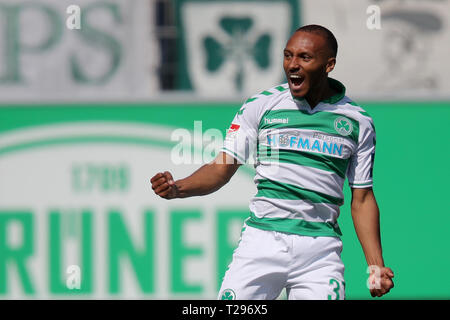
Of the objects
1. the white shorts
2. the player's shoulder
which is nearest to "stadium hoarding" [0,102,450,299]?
the player's shoulder

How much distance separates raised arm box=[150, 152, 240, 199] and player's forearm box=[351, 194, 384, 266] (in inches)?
26.9

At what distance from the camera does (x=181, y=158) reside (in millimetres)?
6586

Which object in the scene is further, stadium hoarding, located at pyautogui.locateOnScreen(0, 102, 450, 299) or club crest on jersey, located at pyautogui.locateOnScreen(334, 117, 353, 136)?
stadium hoarding, located at pyautogui.locateOnScreen(0, 102, 450, 299)

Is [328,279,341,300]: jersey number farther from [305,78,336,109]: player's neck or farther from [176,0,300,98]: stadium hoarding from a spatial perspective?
[176,0,300,98]: stadium hoarding

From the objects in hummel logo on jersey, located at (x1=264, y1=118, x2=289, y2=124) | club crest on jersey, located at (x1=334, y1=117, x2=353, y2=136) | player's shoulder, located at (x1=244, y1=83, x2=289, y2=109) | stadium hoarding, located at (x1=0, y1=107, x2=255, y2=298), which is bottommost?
stadium hoarding, located at (x1=0, y1=107, x2=255, y2=298)

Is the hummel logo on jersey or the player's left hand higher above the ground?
the hummel logo on jersey

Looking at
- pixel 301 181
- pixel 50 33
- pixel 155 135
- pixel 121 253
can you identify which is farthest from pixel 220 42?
pixel 301 181

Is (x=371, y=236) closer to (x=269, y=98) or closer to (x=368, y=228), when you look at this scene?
(x=368, y=228)

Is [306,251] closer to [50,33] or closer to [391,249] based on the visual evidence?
[391,249]

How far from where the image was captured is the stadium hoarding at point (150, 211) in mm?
6551

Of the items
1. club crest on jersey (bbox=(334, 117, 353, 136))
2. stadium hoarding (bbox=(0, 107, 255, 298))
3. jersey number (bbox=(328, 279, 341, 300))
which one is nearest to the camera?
jersey number (bbox=(328, 279, 341, 300))

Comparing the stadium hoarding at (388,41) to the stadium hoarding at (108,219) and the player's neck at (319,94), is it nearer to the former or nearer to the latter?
the stadium hoarding at (108,219)

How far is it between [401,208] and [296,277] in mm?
2894

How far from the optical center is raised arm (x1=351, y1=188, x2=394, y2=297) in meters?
3.78
